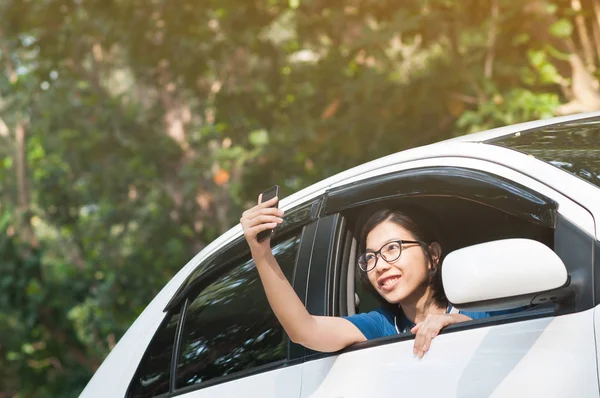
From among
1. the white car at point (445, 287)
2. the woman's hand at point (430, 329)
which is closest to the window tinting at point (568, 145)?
the white car at point (445, 287)

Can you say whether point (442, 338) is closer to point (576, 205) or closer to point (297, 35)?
point (576, 205)

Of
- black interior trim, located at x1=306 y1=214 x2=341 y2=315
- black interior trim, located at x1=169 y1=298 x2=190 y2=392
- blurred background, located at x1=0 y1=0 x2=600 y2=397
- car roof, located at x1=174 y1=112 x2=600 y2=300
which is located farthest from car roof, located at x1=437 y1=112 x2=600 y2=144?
blurred background, located at x1=0 y1=0 x2=600 y2=397

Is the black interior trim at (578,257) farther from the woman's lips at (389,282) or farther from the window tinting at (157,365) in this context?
the window tinting at (157,365)

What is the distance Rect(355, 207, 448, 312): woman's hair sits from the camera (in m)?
2.73

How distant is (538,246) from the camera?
1.95 meters

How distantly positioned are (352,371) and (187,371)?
784mm

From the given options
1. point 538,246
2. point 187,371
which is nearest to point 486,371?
point 538,246

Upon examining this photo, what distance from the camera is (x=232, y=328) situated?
2.96 m

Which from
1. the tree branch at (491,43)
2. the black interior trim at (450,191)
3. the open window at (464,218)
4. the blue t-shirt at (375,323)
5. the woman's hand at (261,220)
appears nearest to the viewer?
the open window at (464,218)

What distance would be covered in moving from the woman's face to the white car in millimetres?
102

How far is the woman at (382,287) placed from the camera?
8.07 feet

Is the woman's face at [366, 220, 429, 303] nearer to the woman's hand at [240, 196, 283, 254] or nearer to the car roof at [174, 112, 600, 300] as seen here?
the car roof at [174, 112, 600, 300]

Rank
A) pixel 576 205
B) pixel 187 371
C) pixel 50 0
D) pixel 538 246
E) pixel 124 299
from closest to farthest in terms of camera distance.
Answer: pixel 538 246, pixel 576 205, pixel 187 371, pixel 50 0, pixel 124 299

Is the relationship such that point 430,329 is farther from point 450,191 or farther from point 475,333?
point 450,191
